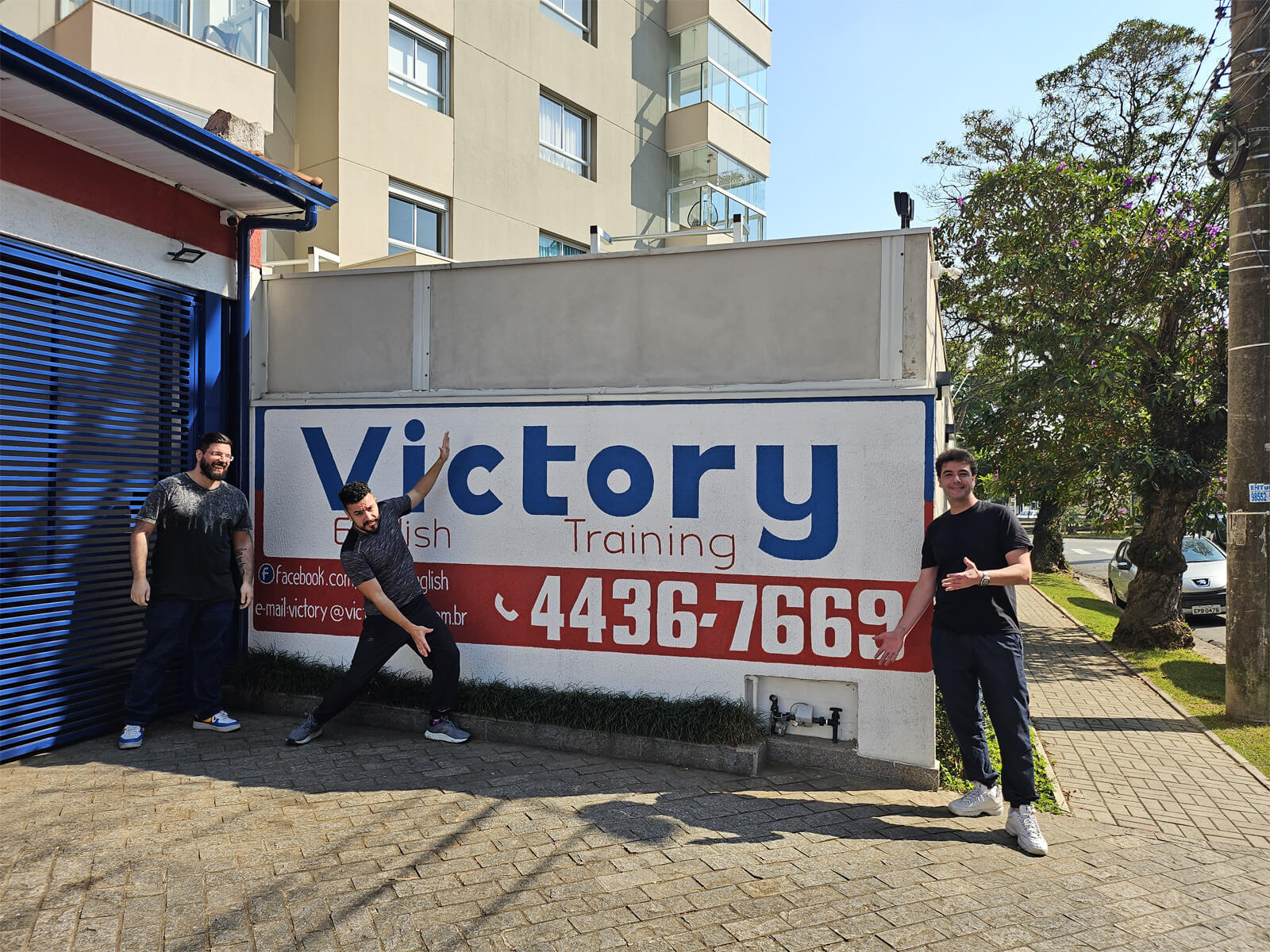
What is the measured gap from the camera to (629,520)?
21.0 ft

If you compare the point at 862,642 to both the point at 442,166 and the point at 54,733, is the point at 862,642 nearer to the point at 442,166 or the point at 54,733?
the point at 54,733

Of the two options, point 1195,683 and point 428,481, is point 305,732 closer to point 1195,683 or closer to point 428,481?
point 428,481

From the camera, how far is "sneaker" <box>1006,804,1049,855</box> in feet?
15.3

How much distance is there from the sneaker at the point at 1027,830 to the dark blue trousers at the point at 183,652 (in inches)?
203

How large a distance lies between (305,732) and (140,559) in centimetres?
155

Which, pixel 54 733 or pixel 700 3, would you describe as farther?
pixel 700 3

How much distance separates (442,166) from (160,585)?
1079cm

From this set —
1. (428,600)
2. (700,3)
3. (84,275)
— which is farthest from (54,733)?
(700,3)

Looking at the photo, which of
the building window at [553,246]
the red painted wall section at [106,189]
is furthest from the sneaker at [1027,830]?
the building window at [553,246]

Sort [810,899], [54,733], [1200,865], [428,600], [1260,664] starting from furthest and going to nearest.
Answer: [1260,664], [428,600], [54,733], [1200,865], [810,899]

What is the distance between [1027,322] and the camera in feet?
40.4

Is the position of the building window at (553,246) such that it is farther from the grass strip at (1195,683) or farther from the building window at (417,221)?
the grass strip at (1195,683)

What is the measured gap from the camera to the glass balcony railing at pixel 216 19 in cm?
1094

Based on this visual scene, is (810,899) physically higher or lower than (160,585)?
lower
